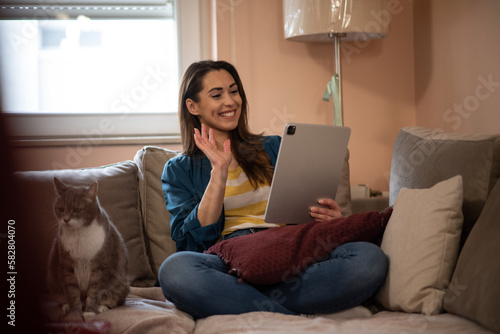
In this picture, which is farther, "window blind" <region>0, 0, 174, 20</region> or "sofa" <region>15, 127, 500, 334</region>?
"window blind" <region>0, 0, 174, 20</region>

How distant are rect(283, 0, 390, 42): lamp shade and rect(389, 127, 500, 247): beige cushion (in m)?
0.72

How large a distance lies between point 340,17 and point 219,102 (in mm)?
765

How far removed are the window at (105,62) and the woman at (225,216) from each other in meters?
0.72

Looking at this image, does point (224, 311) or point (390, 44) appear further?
point (390, 44)

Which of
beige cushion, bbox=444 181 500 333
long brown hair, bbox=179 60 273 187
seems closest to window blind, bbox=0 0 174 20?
long brown hair, bbox=179 60 273 187

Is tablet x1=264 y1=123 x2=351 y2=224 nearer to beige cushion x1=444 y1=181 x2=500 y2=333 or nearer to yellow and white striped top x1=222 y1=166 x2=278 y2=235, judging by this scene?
yellow and white striped top x1=222 y1=166 x2=278 y2=235

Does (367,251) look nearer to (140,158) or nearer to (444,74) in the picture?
(140,158)

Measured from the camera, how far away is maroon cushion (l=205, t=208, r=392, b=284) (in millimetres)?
1407

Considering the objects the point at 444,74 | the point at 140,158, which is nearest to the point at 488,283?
the point at 140,158

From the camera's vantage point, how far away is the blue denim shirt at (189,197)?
5.59ft

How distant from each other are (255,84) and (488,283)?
5.73 ft

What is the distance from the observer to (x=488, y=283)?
1147mm

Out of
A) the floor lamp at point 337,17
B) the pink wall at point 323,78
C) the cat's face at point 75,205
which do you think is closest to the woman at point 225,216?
the cat's face at point 75,205

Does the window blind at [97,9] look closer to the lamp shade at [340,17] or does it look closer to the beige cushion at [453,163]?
the lamp shade at [340,17]
